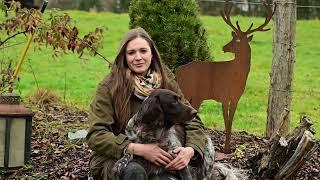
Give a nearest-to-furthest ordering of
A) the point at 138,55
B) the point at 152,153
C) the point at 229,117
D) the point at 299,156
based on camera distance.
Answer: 1. the point at 152,153
2. the point at 138,55
3. the point at 299,156
4. the point at 229,117

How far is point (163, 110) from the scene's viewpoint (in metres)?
3.85

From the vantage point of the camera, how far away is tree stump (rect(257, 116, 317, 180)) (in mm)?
4863

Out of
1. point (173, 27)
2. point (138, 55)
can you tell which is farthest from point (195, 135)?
point (173, 27)

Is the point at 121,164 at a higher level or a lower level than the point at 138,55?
lower

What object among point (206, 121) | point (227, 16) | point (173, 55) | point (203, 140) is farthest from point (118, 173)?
point (206, 121)

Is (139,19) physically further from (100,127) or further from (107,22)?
(107,22)

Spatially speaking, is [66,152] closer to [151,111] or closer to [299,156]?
[299,156]

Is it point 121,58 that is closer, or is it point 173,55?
point 121,58

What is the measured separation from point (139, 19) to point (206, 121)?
2.56 m

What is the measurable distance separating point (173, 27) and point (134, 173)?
308 cm

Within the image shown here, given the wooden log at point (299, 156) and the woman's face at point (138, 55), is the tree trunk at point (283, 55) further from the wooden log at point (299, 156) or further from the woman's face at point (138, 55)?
the woman's face at point (138, 55)

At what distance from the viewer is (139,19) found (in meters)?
6.81

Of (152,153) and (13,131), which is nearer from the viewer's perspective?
(152,153)

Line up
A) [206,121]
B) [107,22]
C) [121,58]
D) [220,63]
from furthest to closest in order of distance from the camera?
[107,22] < [206,121] < [220,63] < [121,58]
